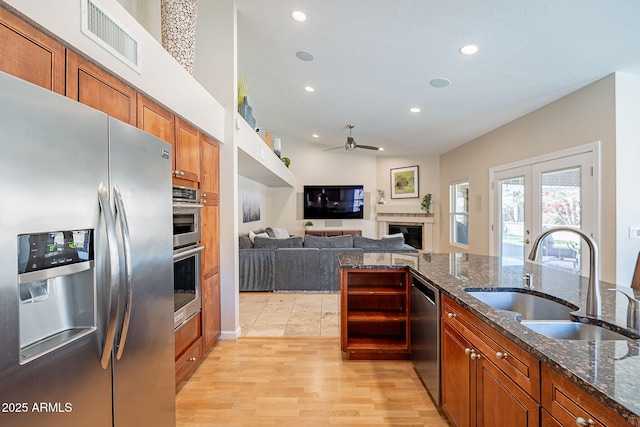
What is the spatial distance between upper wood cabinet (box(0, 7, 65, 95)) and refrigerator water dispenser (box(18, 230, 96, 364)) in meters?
0.64

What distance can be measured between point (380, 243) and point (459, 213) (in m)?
3.20

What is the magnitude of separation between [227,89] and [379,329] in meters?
2.79

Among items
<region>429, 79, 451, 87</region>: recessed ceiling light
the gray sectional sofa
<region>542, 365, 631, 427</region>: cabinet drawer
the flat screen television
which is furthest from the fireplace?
<region>542, 365, 631, 427</region>: cabinet drawer

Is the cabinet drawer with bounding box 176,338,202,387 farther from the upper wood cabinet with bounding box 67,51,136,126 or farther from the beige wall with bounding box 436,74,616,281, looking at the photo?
the beige wall with bounding box 436,74,616,281

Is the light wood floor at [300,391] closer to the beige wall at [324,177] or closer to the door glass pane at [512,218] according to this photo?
the door glass pane at [512,218]

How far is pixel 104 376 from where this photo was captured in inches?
40.9

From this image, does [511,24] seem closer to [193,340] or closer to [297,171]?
[193,340]

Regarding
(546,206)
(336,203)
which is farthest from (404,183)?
(546,206)

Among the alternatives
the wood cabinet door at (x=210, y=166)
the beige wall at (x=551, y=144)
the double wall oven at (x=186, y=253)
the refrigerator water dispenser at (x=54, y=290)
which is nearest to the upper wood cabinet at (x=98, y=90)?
the double wall oven at (x=186, y=253)

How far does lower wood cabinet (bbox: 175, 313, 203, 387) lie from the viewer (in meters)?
2.07

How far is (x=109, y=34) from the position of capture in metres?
1.45

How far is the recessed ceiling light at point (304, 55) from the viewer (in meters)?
3.45

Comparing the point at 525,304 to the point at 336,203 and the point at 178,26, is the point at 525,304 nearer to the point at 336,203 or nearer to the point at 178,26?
the point at 178,26

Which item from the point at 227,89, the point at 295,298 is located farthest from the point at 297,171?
the point at 227,89
